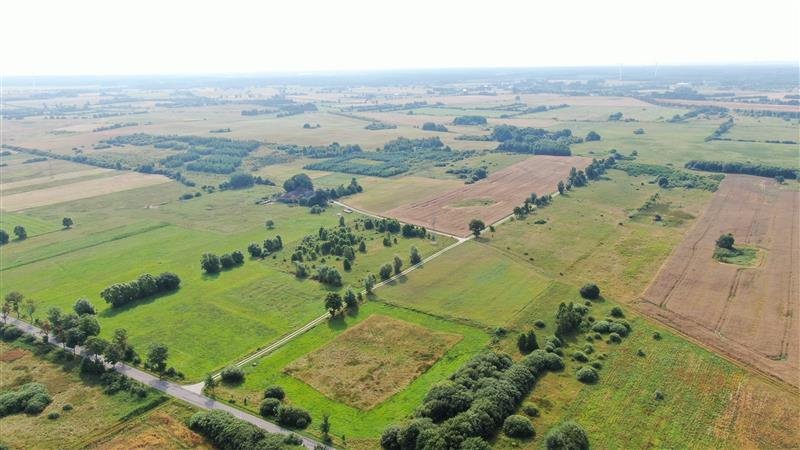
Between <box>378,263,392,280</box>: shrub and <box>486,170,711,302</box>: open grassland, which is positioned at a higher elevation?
<box>378,263,392,280</box>: shrub

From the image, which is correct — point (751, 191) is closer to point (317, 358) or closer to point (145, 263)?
point (317, 358)

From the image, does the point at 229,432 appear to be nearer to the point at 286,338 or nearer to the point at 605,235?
the point at 286,338

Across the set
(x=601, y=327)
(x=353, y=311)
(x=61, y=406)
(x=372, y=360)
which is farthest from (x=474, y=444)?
(x=61, y=406)

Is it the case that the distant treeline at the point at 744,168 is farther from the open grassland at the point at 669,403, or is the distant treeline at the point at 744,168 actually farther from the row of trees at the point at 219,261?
the row of trees at the point at 219,261

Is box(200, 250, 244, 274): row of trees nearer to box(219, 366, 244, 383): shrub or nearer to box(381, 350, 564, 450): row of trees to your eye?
box(219, 366, 244, 383): shrub

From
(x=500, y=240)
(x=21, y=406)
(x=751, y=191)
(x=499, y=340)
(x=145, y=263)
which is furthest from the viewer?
(x=751, y=191)

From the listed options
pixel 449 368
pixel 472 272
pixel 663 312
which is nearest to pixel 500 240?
pixel 472 272

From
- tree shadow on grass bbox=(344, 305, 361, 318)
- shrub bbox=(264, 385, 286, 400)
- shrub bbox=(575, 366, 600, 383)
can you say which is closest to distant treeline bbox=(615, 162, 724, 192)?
shrub bbox=(575, 366, 600, 383)
